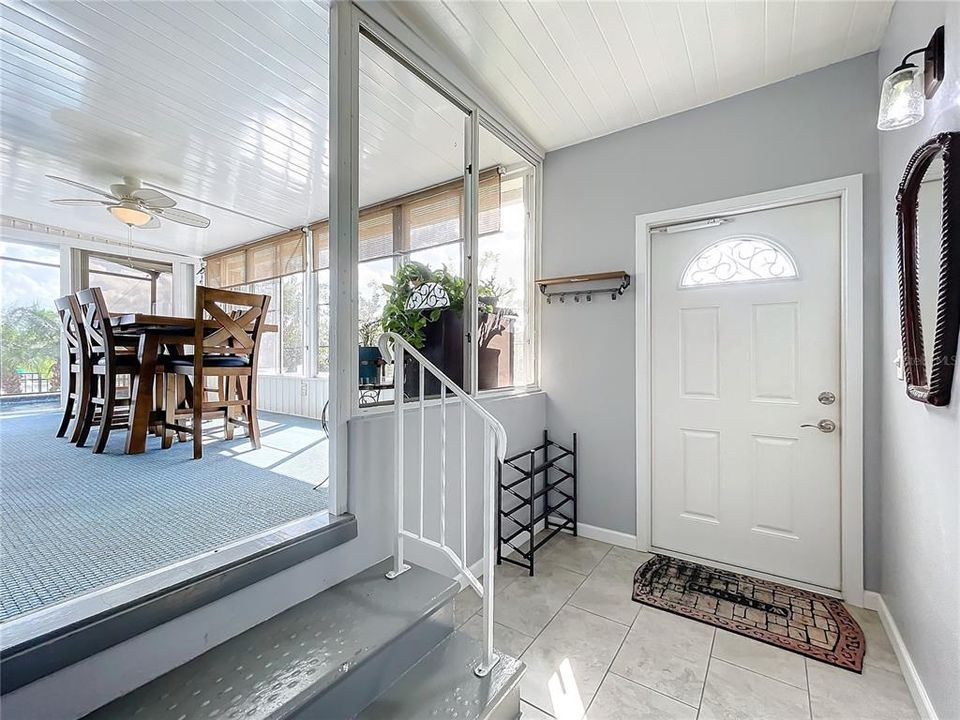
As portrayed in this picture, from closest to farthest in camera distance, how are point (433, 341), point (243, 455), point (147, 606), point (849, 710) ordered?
point (147, 606), point (849, 710), point (433, 341), point (243, 455)

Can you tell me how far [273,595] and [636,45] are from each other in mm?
2661

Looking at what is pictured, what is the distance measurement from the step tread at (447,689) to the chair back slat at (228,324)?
7.45 ft

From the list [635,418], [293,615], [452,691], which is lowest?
[452,691]

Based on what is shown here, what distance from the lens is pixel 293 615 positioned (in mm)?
1301

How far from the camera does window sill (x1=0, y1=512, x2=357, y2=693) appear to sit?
2.74 ft

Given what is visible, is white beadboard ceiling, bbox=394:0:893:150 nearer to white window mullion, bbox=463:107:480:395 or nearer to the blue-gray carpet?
white window mullion, bbox=463:107:480:395

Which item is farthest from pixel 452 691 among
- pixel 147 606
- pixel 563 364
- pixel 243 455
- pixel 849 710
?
pixel 243 455

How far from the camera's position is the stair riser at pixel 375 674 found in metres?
1.06

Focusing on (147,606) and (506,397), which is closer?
(147,606)

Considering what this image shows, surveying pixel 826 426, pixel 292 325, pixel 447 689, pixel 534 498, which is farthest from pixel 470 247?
pixel 292 325

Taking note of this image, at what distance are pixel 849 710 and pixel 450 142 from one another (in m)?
2.88

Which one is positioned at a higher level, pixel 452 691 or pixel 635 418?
pixel 635 418

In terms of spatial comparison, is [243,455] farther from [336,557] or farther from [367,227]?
[367,227]

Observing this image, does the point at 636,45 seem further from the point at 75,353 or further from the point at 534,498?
the point at 75,353
